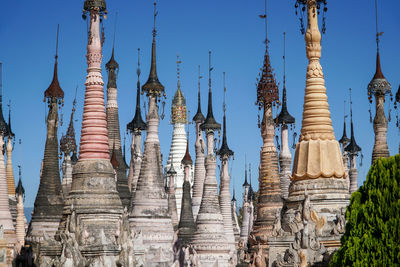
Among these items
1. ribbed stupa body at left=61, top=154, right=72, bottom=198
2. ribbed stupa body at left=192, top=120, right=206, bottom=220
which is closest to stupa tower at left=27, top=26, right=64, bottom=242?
ribbed stupa body at left=61, top=154, right=72, bottom=198

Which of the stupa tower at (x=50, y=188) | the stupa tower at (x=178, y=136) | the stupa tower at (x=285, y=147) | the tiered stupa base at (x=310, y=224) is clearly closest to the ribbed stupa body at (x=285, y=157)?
the stupa tower at (x=285, y=147)

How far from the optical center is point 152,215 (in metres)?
38.8

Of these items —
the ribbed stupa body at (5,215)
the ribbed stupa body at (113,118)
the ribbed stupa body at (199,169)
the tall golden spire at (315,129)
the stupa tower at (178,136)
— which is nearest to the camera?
the tall golden spire at (315,129)

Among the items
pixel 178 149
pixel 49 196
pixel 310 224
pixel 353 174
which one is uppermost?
pixel 178 149

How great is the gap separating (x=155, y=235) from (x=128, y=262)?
33.4 feet

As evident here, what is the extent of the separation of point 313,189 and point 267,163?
11.5 metres

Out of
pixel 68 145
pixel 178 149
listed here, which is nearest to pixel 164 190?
pixel 68 145

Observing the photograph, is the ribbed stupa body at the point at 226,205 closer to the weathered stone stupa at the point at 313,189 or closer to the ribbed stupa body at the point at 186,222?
the ribbed stupa body at the point at 186,222

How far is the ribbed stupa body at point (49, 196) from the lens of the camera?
35.8 m

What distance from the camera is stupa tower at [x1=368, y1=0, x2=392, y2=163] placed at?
3622cm

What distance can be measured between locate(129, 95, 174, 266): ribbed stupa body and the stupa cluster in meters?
0.06

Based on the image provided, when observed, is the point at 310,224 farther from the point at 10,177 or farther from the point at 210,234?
the point at 10,177

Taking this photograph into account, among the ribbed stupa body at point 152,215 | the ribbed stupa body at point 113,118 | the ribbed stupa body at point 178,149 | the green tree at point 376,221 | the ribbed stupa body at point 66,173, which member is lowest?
the green tree at point 376,221

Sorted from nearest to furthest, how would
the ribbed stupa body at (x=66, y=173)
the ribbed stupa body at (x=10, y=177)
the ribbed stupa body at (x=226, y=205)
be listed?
the ribbed stupa body at (x=226, y=205) → the ribbed stupa body at (x=66, y=173) → the ribbed stupa body at (x=10, y=177)
